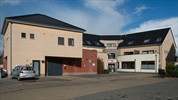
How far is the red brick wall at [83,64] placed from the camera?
3031 cm

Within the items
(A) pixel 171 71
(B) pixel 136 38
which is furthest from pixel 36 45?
(B) pixel 136 38

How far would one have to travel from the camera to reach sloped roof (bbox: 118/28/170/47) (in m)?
43.3

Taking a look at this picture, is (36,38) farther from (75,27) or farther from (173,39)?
(173,39)

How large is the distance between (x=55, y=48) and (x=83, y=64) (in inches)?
251

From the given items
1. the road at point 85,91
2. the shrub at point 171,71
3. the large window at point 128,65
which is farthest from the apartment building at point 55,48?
the shrub at point 171,71

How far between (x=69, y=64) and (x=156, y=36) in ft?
75.2

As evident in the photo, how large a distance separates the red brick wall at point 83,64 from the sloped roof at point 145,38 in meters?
16.5

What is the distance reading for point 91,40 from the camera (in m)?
48.9

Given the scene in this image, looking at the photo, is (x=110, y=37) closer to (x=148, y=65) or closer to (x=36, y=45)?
(x=148, y=65)

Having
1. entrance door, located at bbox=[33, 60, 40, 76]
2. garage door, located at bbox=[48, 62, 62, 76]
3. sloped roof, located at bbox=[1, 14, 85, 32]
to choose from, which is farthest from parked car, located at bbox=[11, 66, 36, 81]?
garage door, located at bbox=[48, 62, 62, 76]

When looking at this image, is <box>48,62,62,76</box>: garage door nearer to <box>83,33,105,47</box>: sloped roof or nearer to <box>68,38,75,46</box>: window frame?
<box>68,38,75,46</box>: window frame

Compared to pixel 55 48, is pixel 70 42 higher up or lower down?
higher up

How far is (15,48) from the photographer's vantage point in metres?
23.9

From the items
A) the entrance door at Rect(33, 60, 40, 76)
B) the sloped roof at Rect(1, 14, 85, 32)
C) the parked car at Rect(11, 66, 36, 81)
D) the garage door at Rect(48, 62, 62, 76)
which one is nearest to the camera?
the parked car at Rect(11, 66, 36, 81)
